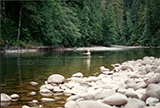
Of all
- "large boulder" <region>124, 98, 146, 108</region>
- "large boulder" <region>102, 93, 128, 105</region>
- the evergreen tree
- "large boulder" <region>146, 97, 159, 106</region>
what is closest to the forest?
the evergreen tree

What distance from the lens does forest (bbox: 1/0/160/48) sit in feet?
72.3

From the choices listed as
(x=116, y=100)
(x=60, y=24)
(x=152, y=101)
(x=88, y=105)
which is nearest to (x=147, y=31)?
(x=60, y=24)

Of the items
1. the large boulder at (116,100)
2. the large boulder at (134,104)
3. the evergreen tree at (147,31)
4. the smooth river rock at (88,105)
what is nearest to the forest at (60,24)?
the evergreen tree at (147,31)

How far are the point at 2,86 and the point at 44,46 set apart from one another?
21.1m

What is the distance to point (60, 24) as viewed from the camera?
2919 cm

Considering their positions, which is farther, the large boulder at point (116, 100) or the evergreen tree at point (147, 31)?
the evergreen tree at point (147, 31)

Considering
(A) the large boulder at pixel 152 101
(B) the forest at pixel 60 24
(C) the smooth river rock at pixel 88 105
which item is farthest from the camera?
(B) the forest at pixel 60 24

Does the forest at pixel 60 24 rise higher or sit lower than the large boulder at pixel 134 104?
higher

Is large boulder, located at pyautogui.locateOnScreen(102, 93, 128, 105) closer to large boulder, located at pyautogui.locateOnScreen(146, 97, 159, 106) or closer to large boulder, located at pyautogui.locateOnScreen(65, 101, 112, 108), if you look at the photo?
large boulder, located at pyautogui.locateOnScreen(65, 101, 112, 108)

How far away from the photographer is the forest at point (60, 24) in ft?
72.3

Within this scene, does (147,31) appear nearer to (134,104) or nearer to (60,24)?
(60,24)

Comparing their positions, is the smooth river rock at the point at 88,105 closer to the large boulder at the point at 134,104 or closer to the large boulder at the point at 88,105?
the large boulder at the point at 88,105

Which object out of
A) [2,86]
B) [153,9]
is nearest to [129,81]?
[2,86]

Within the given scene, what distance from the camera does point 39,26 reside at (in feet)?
81.4
